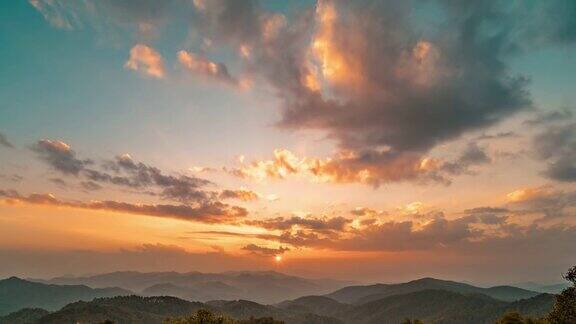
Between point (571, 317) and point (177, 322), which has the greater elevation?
point (571, 317)

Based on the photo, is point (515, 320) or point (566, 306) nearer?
point (566, 306)

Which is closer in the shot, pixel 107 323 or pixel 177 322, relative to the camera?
pixel 177 322

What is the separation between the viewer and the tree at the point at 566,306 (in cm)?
8550

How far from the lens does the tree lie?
3366 inches

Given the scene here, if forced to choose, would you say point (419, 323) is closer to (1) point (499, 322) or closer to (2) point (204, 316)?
(1) point (499, 322)

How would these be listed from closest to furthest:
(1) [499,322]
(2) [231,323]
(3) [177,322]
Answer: (1) [499,322]
(3) [177,322]
(2) [231,323]

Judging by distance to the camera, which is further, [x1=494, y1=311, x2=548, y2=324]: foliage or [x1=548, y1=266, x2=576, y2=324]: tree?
[x1=494, y1=311, x2=548, y2=324]: foliage

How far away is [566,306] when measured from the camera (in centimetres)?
8725

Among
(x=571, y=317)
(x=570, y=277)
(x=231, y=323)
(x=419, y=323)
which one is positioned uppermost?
(x=570, y=277)

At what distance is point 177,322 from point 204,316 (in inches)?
391

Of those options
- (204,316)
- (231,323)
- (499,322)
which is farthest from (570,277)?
(231,323)

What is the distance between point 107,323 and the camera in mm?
143750

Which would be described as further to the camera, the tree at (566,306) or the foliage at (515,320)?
the foliage at (515,320)

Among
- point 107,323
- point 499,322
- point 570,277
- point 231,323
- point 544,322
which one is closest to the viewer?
point 570,277
